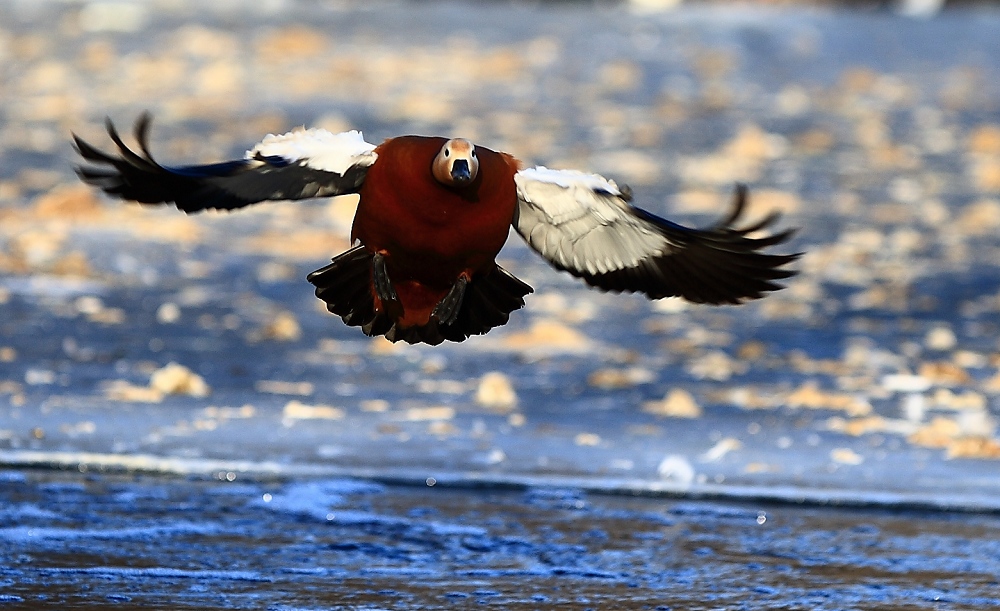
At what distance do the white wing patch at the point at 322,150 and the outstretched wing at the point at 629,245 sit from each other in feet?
1.51

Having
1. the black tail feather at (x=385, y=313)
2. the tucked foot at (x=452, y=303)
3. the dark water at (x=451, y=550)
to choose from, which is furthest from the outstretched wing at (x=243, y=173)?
the dark water at (x=451, y=550)

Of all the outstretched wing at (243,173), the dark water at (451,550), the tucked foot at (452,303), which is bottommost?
the dark water at (451,550)

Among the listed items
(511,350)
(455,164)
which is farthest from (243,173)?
(511,350)

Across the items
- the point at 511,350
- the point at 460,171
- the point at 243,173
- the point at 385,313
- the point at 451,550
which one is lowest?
the point at 451,550

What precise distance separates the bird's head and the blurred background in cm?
113

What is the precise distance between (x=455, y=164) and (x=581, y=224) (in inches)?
38.0

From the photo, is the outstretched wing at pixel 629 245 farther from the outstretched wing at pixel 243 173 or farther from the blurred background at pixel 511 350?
the blurred background at pixel 511 350

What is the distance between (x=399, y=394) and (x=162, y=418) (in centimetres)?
97

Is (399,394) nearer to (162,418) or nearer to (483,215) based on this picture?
(162,418)

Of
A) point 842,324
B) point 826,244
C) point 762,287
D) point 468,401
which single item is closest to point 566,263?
point 762,287

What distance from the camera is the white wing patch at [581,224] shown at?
16.3 ft

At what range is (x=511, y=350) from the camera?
7.47 m

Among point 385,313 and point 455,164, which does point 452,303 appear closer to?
point 385,313

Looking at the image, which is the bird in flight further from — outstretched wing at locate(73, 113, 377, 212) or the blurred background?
the blurred background
